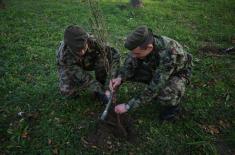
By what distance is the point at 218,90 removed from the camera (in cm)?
600

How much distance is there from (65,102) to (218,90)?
2.85 m

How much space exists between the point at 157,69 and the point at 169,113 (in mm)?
936

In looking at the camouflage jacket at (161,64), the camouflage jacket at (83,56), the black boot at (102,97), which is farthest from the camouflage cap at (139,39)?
the black boot at (102,97)

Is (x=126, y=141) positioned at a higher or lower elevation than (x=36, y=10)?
lower

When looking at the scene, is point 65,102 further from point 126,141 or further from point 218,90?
point 218,90

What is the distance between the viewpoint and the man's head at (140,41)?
420cm

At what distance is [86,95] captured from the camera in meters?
5.59

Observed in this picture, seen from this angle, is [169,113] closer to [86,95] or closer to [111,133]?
[111,133]

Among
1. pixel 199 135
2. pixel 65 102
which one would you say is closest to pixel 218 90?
pixel 199 135

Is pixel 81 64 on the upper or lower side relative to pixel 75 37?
lower

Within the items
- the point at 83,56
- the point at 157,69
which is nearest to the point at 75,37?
the point at 83,56

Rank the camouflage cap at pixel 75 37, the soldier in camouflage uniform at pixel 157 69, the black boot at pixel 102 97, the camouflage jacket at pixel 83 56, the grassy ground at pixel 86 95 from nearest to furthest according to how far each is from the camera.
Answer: the soldier in camouflage uniform at pixel 157 69 → the camouflage cap at pixel 75 37 → the grassy ground at pixel 86 95 → the camouflage jacket at pixel 83 56 → the black boot at pixel 102 97

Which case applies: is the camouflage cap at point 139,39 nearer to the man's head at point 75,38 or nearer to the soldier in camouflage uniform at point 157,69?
the soldier in camouflage uniform at point 157,69

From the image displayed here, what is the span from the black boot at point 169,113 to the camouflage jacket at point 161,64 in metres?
0.54
